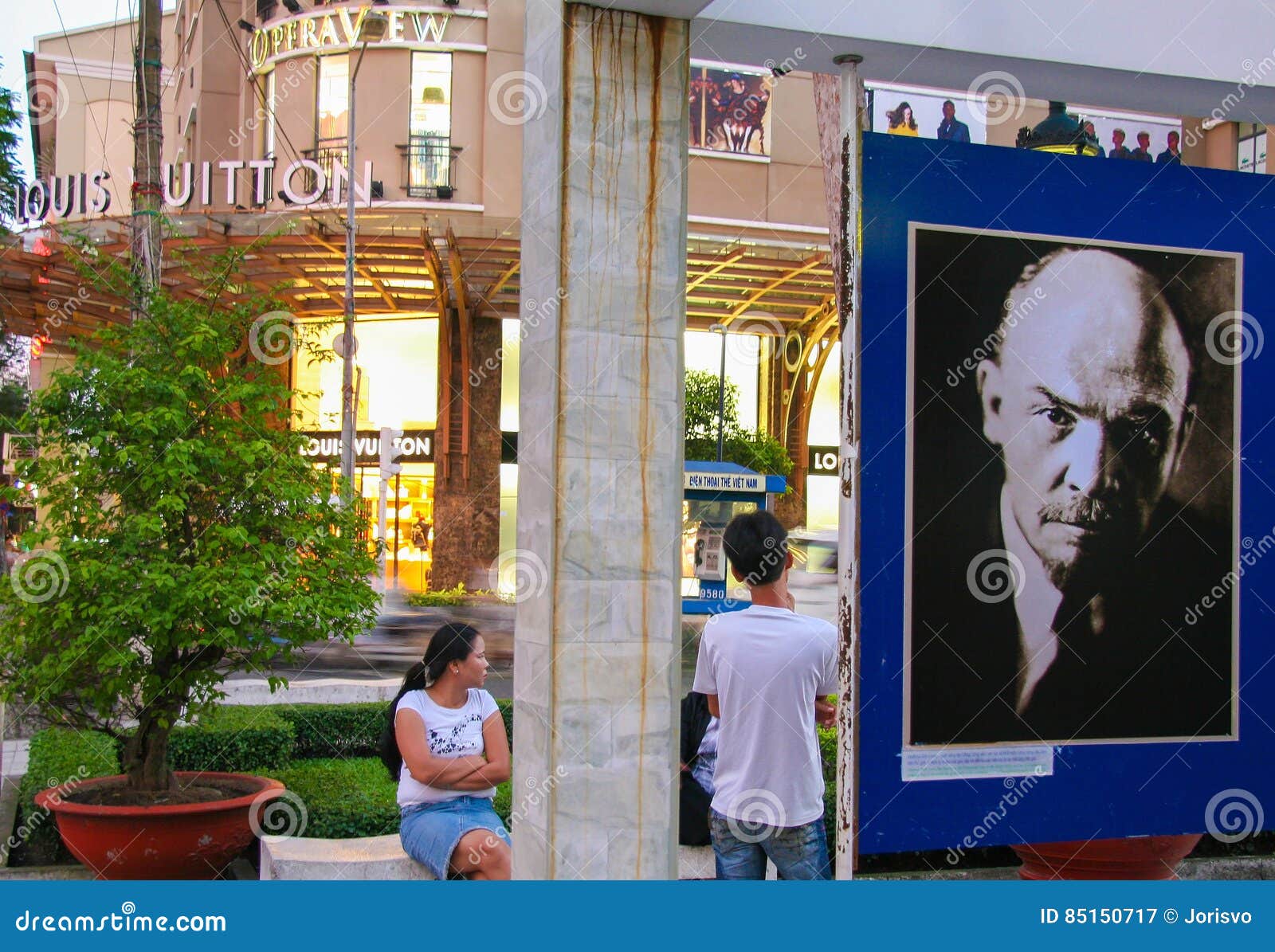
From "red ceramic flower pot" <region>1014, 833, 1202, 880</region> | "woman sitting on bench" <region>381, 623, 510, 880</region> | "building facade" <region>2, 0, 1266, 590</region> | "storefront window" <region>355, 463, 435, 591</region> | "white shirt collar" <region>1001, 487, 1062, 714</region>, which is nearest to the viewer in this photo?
"white shirt collar" <region>1001, 487, 1062, 714</region>

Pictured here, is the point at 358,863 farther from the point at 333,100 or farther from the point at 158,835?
the point at 333,100

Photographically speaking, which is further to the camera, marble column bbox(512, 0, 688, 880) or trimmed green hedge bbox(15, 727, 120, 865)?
trimmed green hedge bbox(15, 727, 120, 865)

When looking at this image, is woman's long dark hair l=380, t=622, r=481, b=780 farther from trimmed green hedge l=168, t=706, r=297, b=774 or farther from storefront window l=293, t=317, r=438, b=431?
storefront window l=293, t=317, r=438, b=431

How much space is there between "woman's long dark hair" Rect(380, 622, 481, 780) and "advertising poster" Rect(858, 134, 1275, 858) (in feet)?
5.31

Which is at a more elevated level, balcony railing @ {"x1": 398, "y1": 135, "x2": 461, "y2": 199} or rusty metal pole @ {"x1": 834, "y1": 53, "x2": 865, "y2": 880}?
balcony railing @ {"x1": 398, "y1": 135, "x2": 461, "y2": 199}

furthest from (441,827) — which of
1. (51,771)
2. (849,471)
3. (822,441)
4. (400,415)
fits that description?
Result: (822,441)

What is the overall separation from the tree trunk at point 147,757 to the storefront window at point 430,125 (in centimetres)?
2157

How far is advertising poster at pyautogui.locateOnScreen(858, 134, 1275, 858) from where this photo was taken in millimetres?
3668

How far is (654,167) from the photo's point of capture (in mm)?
3348

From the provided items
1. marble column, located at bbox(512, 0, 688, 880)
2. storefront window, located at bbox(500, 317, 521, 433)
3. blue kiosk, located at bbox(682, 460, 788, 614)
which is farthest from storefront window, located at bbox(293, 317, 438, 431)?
marble column, located at bbox(512, 0, 688, 880)

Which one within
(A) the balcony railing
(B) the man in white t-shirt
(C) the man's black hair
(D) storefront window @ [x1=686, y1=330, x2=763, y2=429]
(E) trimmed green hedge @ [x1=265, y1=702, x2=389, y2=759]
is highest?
(A) the balcony railing

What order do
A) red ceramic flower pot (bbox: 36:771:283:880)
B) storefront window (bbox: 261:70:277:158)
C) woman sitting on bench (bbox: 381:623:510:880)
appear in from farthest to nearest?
1. storefront window (bbox: 261:70:277:158)
2. red ceramic flower pot (bbox: 36:771:283:880)
3. woman sitting on bench (bbox: 381:623:510:880)

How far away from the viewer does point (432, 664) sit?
4668 mm

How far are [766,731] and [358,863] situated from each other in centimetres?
210
